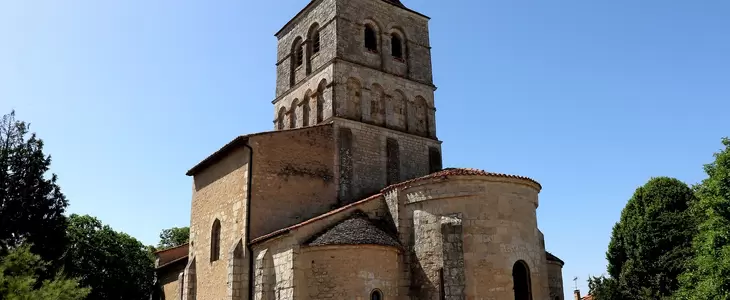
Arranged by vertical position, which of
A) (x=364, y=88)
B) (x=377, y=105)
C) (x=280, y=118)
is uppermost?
(x=364, y=88)

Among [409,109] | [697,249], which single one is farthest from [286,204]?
[697,249]

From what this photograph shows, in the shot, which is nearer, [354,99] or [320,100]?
[354,99]

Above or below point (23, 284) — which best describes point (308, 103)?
above

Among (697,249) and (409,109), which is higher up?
(409,109)

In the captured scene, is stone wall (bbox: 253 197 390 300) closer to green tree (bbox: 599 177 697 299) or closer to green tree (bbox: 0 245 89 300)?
green tree (bbox: 0 245 89 300)

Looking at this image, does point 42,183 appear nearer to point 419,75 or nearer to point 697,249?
point 419,75

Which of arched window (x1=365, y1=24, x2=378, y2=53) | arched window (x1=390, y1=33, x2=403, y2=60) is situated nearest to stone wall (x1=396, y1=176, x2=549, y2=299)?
arched window (x1=365, y1=24, x2=378, y2=53)

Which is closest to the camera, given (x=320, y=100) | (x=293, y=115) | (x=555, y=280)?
(x=555, y=280)

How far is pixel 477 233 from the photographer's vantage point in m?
15.3

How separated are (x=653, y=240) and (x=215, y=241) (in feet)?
53.2

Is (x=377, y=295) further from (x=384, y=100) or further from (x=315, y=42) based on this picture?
(x=315, y=42)

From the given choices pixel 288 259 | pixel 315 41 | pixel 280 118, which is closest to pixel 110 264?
pixel 280 118

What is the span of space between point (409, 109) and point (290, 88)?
5.01m

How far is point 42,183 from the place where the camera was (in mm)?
23438
